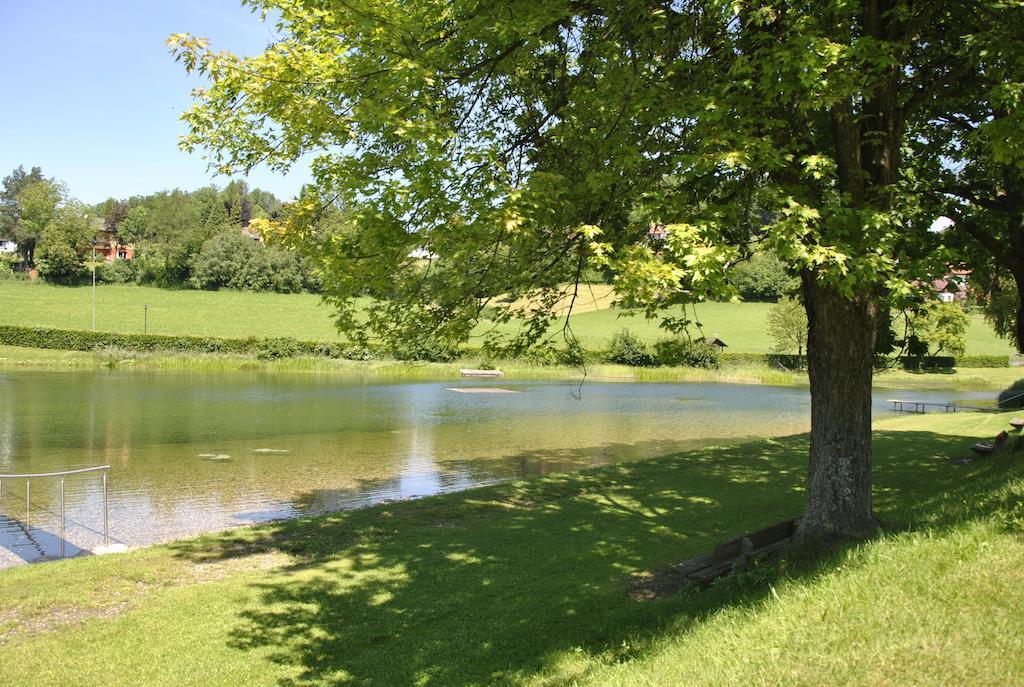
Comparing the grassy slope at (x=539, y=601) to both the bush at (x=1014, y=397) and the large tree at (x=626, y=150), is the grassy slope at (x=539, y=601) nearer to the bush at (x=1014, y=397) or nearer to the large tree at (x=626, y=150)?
the large tree at (x=626, y=150)

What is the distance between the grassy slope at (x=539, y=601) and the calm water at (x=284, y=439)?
3.35m

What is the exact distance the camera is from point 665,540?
1118 cm

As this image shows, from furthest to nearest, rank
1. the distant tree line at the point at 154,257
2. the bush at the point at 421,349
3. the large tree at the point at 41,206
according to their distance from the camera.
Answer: the large tree at the point at 41,206
the distant tree line at the point at 154,257
the bush at the point at 421,349

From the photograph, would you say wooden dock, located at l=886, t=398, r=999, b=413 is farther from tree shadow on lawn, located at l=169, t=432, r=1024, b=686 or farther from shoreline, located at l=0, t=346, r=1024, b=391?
tree shadow on lawn, located at l=169, t=432, r=1024, b=686

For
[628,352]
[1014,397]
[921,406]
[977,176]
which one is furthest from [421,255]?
[628,352]

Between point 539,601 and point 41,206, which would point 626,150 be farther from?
point 41,206

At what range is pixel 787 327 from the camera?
63.9 meters

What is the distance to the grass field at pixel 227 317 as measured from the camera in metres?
67.8

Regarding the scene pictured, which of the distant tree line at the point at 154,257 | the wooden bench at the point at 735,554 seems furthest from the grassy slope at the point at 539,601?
the distant tree line at the point at 154,257

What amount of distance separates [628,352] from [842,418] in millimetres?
52229

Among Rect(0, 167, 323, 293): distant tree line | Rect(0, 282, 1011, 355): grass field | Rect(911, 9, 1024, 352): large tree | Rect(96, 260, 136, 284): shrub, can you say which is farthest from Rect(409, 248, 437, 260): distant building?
Rect(96, 260, 136, 284): shrub

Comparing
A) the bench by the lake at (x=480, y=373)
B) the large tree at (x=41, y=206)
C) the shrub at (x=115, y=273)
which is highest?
the large tree at (x=41, y=206)

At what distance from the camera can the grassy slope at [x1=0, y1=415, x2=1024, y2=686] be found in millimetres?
4961

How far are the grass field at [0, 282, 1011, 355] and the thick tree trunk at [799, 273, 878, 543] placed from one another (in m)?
55.3
